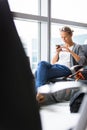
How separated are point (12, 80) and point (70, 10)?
3.86 metres

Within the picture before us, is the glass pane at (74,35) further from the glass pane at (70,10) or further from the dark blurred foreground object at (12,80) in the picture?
the dark blurred foreground object at (12,80)

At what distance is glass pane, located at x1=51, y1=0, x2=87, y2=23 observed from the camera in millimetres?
3902

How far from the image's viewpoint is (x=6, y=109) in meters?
0.39

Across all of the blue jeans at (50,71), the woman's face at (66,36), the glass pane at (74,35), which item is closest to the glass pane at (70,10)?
the glass pane at (74,35)

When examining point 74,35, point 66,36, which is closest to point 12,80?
point 66,36

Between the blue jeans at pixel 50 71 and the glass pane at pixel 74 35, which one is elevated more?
the glass pane at pixel 74 35

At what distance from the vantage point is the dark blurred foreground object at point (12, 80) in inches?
15.4

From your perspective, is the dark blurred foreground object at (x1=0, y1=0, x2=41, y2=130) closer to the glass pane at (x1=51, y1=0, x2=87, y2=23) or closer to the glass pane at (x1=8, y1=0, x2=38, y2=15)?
the glass pane at (x1=8, y1=0, x2=38, y2=15)

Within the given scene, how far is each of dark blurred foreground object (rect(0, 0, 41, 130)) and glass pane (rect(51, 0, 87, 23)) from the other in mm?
3478

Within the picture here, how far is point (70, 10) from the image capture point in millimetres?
4125

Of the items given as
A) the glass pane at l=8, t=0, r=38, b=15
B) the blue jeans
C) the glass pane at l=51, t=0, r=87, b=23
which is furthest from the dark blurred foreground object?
the glass pane at l=51, t=0, r=87, b=23

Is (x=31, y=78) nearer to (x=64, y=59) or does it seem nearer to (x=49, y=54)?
(x=64, y=59)

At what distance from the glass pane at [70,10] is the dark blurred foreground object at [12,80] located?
3.48m

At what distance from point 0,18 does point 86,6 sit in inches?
162
